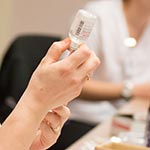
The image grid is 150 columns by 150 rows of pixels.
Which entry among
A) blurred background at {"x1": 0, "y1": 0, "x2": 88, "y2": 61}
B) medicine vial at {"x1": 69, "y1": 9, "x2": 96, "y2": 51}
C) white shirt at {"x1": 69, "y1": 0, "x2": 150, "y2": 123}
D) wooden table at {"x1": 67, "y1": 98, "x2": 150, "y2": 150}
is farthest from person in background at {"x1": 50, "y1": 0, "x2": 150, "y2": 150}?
medicine vial at {"x1": 69, "y1": 9, "x2": 96, "y2": 51}

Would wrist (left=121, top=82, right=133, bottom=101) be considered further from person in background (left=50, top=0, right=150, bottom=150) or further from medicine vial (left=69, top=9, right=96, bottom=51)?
medicine vial (left=69, top=9, right=96, bottom=51)

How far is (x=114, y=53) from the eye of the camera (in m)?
2.18

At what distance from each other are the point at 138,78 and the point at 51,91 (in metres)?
1.41

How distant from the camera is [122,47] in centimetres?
218

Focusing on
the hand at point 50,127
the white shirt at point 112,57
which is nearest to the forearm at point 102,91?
the white shirt at point 112,57

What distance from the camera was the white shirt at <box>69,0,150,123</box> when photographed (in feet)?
7.07

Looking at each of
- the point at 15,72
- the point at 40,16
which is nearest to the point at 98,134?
the point at 15,72

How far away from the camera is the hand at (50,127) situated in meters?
0.94

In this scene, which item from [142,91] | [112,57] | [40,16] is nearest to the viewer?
[142,91]

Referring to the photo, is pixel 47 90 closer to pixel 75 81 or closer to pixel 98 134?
pixel 75 81

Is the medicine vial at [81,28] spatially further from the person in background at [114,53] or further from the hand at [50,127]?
the person in background at [114,53]

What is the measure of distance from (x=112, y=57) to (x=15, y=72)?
465mm

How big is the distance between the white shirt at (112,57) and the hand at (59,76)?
1.31m

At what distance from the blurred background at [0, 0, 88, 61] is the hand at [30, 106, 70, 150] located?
2296mm
